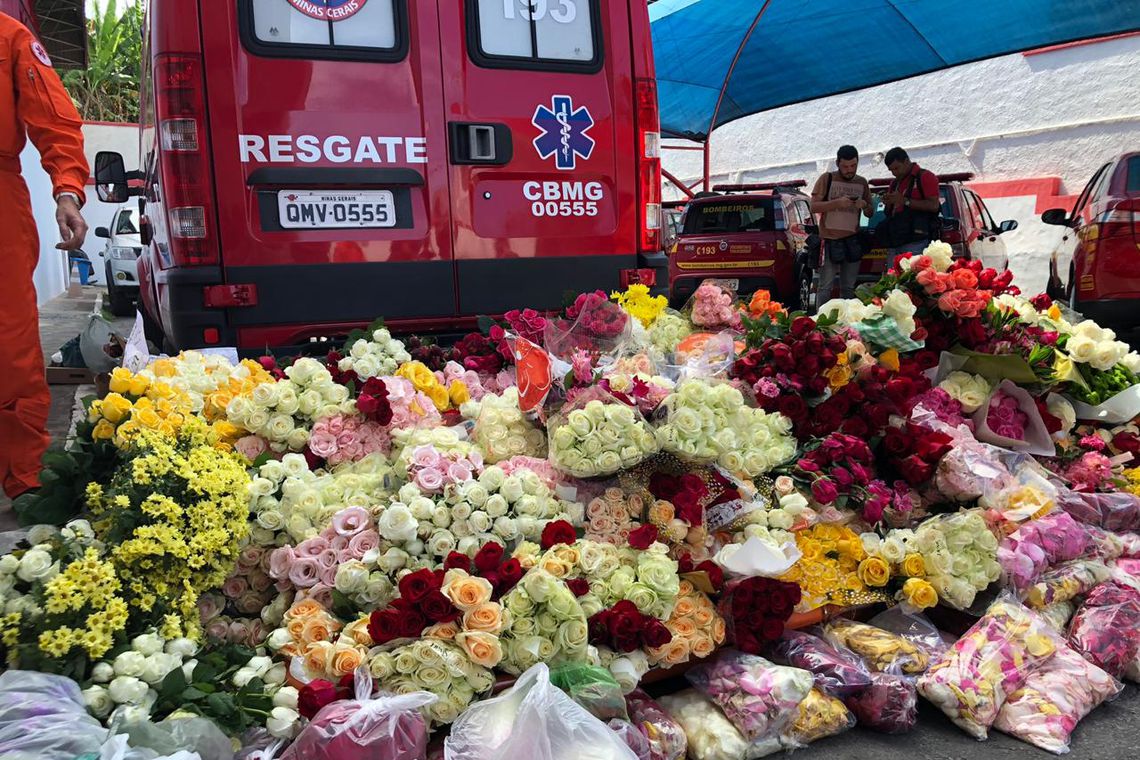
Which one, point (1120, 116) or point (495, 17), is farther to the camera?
point (1120, 116)

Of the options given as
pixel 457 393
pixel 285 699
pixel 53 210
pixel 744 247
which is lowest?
pixel 285 699

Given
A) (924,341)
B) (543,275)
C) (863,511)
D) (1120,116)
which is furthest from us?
(1120,116)

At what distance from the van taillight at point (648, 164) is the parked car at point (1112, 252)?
13.6 ft

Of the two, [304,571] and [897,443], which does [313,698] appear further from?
[897,443]

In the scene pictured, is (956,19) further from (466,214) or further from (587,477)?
(587,477)

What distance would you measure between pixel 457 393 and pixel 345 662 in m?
1.38

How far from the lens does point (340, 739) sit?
6.06 ft

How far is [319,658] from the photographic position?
81.4 inches

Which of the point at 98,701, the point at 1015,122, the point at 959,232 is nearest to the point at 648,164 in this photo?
the point at 98,701

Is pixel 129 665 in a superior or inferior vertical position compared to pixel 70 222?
inferior

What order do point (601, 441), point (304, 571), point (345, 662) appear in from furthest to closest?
point (601, 441) → point (304, 571) → point (345, 662)

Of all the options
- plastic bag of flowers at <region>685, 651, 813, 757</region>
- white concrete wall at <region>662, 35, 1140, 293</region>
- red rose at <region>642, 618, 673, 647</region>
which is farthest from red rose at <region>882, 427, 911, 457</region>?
white concrete wall at <region>662, 35, 1140, 293</region>

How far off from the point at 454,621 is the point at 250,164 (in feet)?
8.35

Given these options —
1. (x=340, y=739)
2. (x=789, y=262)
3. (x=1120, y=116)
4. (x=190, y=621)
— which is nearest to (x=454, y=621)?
(x=340, y=739)
